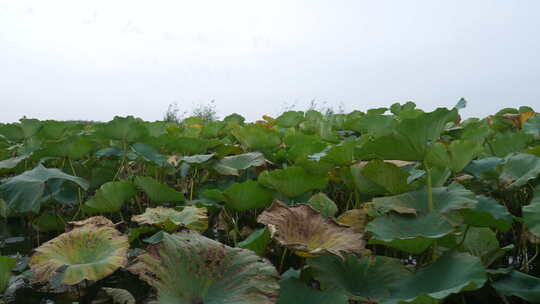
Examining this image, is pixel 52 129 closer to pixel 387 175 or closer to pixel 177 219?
pixel 177 219

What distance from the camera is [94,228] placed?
0.94 meters

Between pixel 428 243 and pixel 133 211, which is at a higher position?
pixel 428 243

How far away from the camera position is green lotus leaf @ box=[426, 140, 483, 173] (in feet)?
3.21

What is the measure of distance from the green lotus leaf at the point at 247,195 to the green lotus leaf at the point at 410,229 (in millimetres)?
372

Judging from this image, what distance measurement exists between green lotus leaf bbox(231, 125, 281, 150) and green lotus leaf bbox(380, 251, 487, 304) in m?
0.90

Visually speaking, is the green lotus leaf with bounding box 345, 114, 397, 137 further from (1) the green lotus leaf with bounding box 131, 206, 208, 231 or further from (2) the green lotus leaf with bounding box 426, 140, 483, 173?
(1) the green lotus leaf with bounding box 131, 206, 208, 231

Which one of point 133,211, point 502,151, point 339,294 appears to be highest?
point 502,151

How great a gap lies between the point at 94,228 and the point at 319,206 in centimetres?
55

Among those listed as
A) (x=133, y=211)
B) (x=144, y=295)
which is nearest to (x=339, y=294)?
(x=144, y=295)

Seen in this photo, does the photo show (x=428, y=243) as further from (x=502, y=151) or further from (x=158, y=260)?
Answer: (x=502, y=151)

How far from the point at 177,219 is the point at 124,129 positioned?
69 cm

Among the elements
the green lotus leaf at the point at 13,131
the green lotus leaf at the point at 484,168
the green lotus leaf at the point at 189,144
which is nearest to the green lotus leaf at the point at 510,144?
the green lotus leaf at the point at 484,168

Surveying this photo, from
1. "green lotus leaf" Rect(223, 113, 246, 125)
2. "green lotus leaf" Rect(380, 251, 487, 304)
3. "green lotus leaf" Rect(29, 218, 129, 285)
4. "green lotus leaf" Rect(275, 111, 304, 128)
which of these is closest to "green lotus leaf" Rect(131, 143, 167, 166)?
"green lotus leaf" Rect(29, 218, 129, 285)

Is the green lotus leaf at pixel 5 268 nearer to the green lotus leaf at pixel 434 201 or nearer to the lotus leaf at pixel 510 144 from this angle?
the green lotus leaf at pixel 434 201
